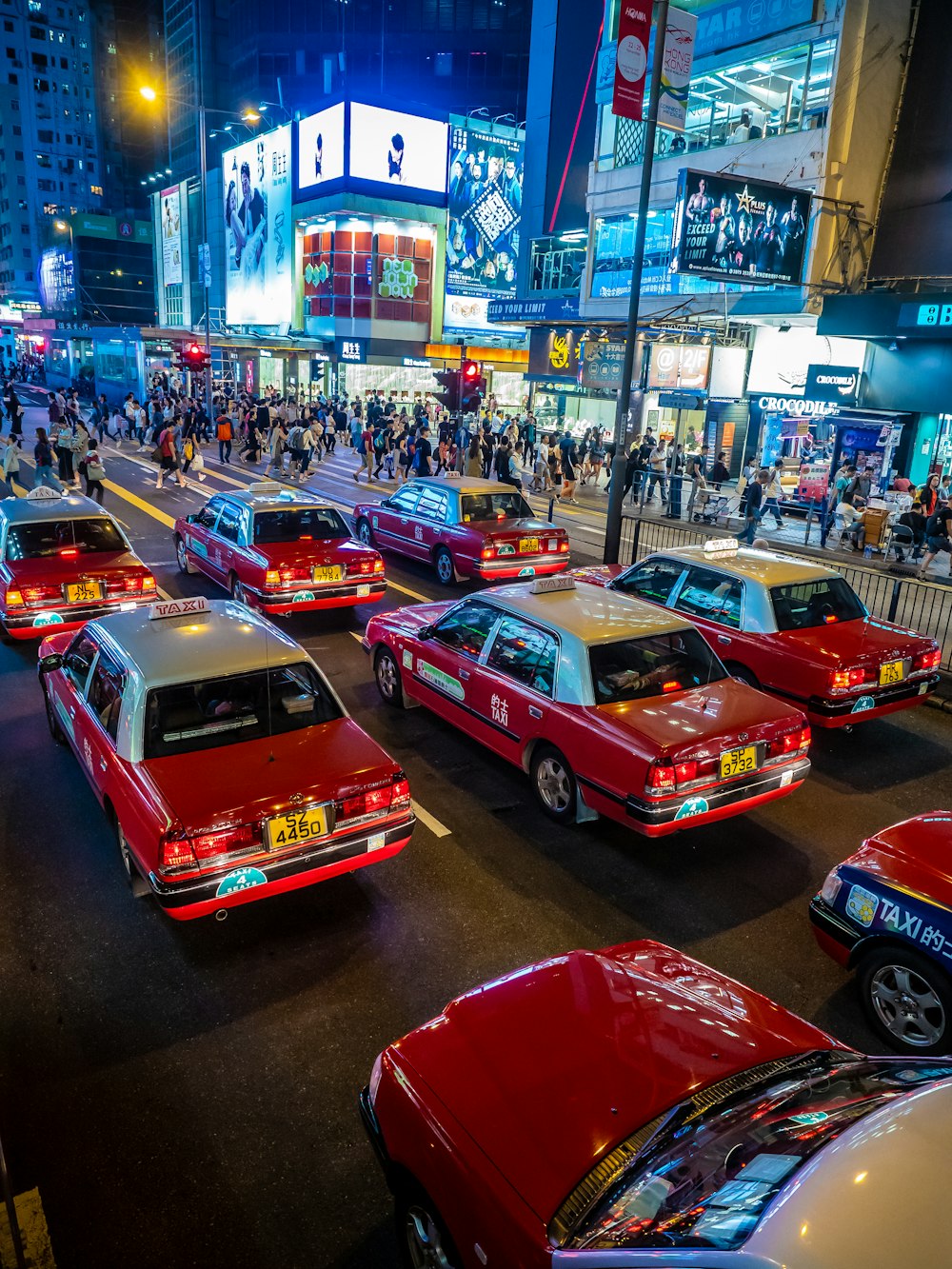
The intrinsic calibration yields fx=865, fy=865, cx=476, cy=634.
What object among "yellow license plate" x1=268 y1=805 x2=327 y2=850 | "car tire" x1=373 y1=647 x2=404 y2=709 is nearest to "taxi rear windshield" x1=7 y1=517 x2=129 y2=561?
"car tire" x1=373 y1=647 x2=404 y2=709

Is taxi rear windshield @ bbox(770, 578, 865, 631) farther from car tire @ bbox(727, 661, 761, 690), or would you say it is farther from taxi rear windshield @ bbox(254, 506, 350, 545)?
taxi rear windshield @ bbox(254, 506, 350, 545)

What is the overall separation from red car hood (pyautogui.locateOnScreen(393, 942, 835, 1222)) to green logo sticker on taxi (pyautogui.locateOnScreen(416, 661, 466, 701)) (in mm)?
4050

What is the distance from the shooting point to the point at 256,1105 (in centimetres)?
407

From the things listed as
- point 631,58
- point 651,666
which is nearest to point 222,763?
point 651,666

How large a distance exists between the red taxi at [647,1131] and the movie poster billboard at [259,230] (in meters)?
54.3

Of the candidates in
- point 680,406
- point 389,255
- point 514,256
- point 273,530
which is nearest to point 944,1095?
point 273,530

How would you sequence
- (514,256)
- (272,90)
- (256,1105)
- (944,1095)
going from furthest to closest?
(272,90), (514,256), (256,1105), (944,1095)

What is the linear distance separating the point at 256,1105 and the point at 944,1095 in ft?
9.88

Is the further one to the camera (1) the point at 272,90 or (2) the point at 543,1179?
(1) the point at 272,90

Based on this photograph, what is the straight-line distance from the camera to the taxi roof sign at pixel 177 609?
643 centimetres

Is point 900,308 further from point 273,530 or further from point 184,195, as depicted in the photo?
point 184,195

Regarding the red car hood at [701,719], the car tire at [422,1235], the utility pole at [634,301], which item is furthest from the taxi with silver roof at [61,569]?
the car tire at [422,1235]

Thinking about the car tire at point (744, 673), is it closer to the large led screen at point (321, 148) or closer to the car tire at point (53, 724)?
the car tire at point (53, 724)

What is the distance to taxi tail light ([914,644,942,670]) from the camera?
27.1 feet
